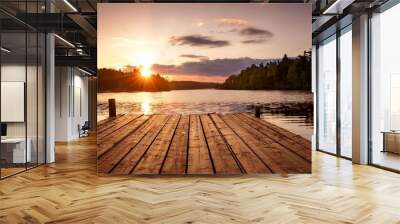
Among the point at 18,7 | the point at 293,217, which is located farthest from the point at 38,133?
the point at 293,217

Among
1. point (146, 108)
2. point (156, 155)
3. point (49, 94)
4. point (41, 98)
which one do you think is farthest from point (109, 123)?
point (49, 94)

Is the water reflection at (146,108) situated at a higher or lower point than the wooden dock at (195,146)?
higher

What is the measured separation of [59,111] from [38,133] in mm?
7468

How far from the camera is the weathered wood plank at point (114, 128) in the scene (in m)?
6.66

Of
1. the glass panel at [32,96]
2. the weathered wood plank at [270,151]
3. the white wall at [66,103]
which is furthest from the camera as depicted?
the white wall at [66,103]

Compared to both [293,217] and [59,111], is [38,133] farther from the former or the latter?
[59,111]

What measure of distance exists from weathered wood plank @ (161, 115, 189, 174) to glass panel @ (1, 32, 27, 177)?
2693 mm

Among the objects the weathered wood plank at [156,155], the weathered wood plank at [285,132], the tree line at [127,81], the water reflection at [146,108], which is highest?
the tree line at [127,81]

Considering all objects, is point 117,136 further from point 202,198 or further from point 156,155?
point 202,198

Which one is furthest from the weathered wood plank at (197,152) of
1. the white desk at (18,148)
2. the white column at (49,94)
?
the white column at (49,94)

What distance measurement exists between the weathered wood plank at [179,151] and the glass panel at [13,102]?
2.69 meters

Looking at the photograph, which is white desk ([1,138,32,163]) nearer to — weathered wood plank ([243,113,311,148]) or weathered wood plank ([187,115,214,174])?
weathered wood plank ([187,115,214,174])

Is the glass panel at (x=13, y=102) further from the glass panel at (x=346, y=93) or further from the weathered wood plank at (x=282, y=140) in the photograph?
the glass panel at (x=346, y=93)

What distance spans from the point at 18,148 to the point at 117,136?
1959 millimetres
